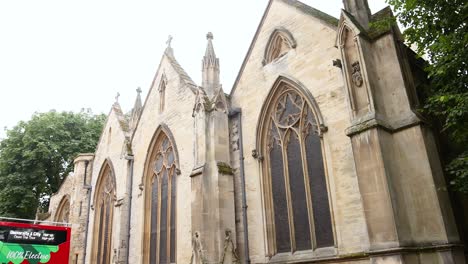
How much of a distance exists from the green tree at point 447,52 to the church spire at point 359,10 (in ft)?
2.65

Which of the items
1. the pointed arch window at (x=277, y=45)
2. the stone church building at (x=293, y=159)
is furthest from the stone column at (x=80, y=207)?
the pointed arch window at (x=277, y=45)

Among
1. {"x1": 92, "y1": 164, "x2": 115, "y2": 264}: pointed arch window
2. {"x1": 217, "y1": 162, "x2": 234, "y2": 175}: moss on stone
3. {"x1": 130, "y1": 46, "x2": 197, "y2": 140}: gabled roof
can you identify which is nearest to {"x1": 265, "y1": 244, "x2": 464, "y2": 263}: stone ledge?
{"x1": 217, "y1": 162, "x2": 234, "y2": 175}: moss on stone

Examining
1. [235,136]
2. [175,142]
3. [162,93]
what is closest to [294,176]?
[235,136]

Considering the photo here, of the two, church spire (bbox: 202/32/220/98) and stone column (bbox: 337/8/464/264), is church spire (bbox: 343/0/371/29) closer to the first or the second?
stone column (bbox: 337/8/464/264)

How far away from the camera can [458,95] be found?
7469 millimetres

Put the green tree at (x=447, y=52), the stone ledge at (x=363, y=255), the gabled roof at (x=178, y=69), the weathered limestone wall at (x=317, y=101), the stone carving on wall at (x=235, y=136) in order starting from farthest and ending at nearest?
the gabled roof at (x=178, y=69) < the stone carving on wall at (x=235, y=136) < the weathered limestone wall at (x=317, y=101) < the green tree at (x=447, y=52) < the stone ledge at (x=363, y=255)

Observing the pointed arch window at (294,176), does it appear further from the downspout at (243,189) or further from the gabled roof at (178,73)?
the gabled roof at (178,73)

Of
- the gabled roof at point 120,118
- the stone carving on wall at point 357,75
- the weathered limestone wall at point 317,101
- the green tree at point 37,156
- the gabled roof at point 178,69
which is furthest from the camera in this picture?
the green tree at point 37,156

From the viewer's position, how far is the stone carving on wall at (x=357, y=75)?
28.8ft

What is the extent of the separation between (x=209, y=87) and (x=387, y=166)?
7597 millimetres

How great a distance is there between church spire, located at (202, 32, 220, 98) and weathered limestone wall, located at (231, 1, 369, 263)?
81 cm

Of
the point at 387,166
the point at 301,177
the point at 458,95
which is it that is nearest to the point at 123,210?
the point at 301,177

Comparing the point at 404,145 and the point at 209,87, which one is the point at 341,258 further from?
the point at 209,87

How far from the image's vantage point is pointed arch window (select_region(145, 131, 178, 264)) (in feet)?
48.0
